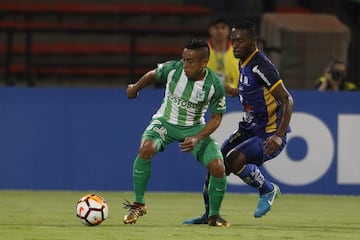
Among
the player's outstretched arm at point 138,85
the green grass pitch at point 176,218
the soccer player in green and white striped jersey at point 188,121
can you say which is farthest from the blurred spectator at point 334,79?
the player's outstretched arm at point 138,85

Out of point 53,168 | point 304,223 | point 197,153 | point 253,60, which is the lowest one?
point 53,168

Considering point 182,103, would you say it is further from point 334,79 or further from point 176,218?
point 334,79

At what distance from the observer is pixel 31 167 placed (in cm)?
1620

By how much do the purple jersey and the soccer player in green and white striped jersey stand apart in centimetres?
40

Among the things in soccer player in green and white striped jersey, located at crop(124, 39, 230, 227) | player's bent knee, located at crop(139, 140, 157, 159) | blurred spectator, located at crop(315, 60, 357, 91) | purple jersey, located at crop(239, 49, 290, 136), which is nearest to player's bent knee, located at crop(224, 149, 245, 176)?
purple jersey, located at crop(239, 49, 290, 136)

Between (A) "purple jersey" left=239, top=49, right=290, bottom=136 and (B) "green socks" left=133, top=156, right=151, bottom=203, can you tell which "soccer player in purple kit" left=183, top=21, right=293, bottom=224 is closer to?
(A) "purple jersey" left=239, top=49, right=290, bottom=136

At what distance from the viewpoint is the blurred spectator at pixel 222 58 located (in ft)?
51.9

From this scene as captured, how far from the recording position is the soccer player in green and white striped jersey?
452 inches

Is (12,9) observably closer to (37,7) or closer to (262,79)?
(37,7)

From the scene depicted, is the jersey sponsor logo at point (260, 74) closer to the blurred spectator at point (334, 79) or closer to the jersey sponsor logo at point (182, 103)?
the jersey sponsor logo at point (182, 103)

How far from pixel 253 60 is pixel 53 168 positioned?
511 cm

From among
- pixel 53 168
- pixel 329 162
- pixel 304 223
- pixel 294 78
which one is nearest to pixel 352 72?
pixel 294 78

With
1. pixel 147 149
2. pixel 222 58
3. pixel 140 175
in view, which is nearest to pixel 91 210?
pixel 140 175

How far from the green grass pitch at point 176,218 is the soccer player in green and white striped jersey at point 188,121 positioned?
355 mm
